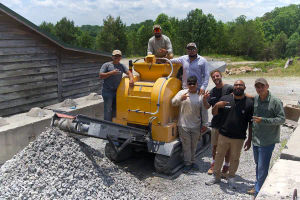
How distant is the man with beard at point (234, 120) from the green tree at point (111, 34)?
38.6 meters

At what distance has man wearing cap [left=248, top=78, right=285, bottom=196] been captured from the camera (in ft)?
13.3

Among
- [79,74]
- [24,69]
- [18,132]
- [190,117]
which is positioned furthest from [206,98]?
[79,74]

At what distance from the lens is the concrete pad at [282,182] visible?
279 cm

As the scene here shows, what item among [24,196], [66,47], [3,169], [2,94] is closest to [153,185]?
[24,196]

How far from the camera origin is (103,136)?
4.63m

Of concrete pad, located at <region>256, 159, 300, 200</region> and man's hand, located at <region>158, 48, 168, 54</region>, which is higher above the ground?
man's hand, located at <region>158, 48, 168, 54</region>

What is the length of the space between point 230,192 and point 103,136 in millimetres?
2408

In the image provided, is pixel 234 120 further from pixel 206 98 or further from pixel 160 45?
pixel 160 45

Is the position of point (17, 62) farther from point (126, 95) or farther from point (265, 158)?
point (265, 158)

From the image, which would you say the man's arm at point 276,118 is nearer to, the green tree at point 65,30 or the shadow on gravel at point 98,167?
the shadow on gravel at point 98,167

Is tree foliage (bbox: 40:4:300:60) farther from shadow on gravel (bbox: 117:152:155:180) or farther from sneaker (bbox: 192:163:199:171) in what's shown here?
sneaker (bbox: 192:163:199:171)

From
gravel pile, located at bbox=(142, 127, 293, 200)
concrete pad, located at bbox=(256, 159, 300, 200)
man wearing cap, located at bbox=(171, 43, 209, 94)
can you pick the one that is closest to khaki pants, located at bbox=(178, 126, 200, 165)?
gravel pile, located at bbox=(142, 127, 293, 200)

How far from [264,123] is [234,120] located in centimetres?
61

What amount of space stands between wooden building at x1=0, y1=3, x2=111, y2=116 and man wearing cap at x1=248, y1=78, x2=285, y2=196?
6400 mm
